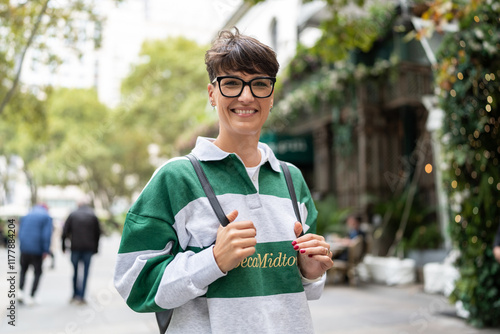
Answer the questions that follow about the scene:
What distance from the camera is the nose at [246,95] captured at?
4.90 feet

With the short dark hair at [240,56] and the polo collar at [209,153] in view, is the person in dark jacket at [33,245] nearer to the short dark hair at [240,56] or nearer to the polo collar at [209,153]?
the polo collar at [209,153]

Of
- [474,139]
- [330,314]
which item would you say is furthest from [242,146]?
[330,314]

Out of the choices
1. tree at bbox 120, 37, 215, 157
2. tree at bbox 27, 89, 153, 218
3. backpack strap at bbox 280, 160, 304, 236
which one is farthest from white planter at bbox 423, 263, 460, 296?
tree at bbox 27, 89, 153, 218

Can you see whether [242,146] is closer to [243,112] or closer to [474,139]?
[243,112]

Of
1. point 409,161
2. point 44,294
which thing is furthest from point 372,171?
point 44,294

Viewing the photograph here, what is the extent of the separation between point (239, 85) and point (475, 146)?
510 centimetres

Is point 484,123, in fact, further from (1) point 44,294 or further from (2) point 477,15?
(1) point 44,294

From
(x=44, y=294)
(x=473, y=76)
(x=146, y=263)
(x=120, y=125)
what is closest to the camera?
(x=146, y=263)

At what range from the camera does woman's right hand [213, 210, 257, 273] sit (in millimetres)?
1296

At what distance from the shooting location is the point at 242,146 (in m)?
1.60

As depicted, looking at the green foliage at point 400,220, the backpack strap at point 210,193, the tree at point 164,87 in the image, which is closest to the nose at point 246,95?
the backpack strap at point 210,193

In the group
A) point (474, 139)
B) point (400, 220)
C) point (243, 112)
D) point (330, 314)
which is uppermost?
point (474, 139)

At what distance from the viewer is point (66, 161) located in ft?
96.7

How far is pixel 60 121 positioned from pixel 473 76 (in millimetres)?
29446
